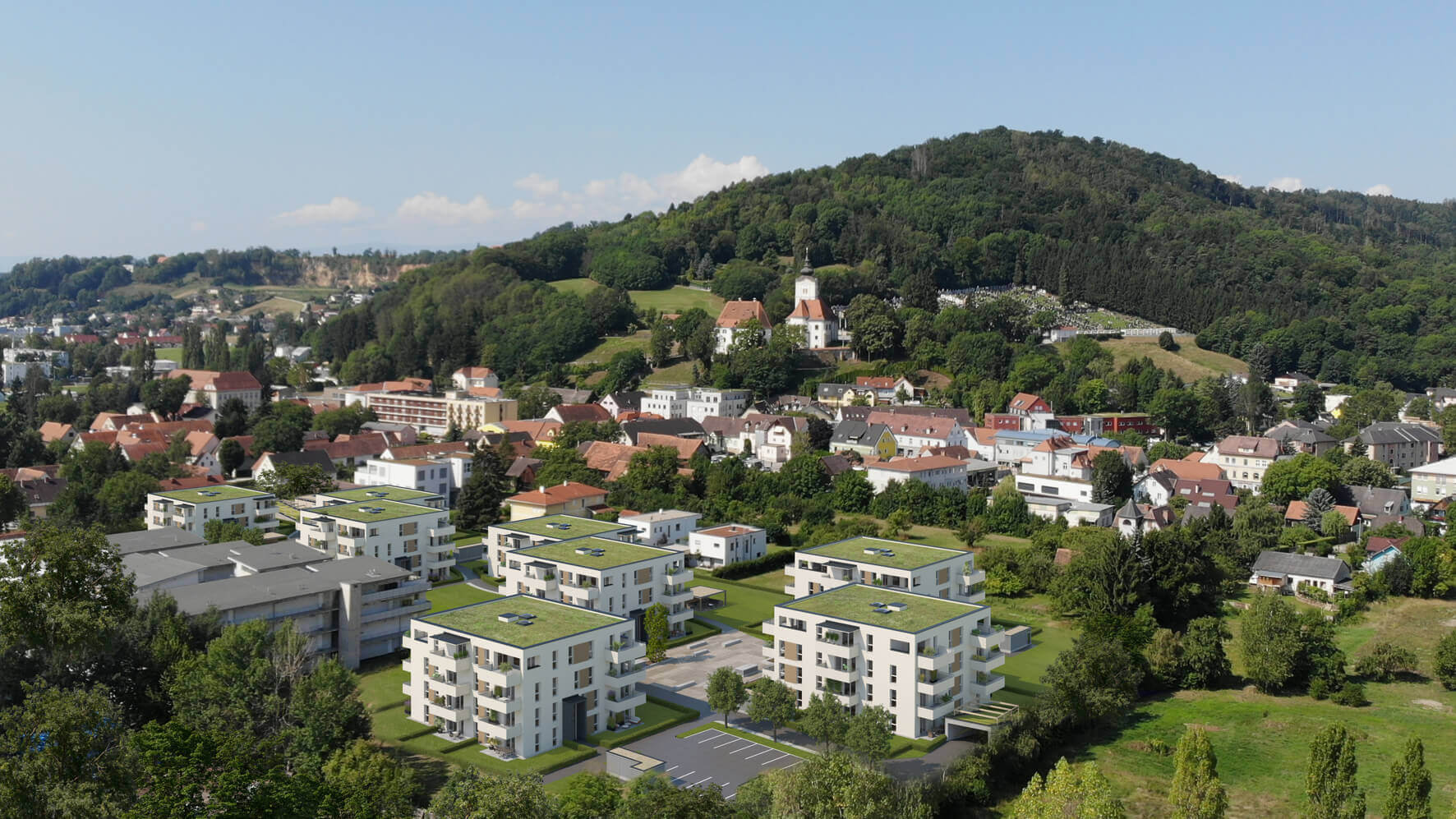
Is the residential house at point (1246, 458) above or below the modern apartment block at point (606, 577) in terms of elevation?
above

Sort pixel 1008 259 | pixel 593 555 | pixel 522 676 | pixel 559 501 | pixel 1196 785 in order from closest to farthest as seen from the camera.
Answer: pixel 1196 785
pixel 522 676
pixel 593 555
pixel 559 501
pixel 1008 259

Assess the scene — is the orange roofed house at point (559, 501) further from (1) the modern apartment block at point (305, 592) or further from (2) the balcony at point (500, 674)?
(2) the balcony at point (500, 674)

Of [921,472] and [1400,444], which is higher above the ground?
[1400,444]

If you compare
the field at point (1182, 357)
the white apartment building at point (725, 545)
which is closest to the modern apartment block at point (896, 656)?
the white apartment building at point (725, 545)

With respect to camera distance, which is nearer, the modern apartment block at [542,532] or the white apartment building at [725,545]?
the modern apartment block at [542,532]

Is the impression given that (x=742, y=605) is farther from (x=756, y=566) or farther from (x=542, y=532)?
(x=542, y=532)

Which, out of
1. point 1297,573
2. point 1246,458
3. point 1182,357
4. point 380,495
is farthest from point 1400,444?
point 380,495

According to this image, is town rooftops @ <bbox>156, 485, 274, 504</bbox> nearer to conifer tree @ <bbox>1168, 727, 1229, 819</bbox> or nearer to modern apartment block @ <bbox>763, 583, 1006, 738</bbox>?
modern apartment block @ <bbox>763, 583, 1006, 738</bbox>
